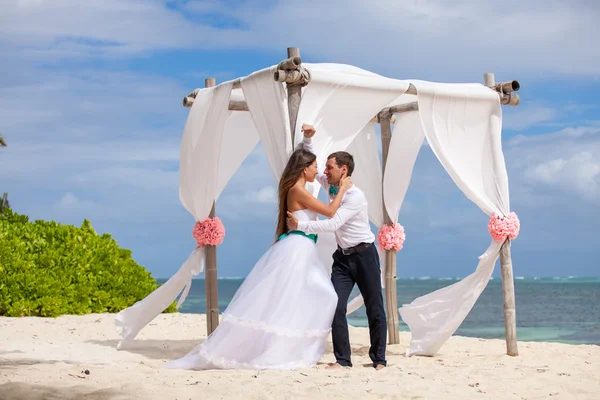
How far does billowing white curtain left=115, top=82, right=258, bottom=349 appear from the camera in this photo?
25.3ft

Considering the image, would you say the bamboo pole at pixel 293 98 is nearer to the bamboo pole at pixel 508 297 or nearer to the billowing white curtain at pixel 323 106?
the billowing white curtain at pixel 323 106

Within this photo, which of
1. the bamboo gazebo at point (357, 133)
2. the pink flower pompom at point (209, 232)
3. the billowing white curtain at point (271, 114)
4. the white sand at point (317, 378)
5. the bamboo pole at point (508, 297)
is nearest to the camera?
the white sand at point (317, 378)

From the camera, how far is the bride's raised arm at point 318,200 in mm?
6125

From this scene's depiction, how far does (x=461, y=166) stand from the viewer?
306 inches

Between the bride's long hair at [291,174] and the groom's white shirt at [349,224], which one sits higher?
the bride's long hair at [291,174]

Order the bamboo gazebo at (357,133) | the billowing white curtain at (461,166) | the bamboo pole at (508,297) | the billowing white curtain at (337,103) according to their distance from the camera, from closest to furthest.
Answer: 1. the billowing white curtain at (337,103)
2. the bamboo gazebo at (357,133)
3. the billowing white curtain at (461,166)
4. the bamboo pole at (508,297)

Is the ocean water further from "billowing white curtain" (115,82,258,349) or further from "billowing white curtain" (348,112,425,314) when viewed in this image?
"billowing white curtain" (115,82,258,349)

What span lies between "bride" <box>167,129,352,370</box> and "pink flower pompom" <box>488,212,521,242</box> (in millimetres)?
2150

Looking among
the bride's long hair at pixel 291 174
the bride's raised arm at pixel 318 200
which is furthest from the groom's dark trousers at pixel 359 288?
the bride's long hair at pixel 291 174

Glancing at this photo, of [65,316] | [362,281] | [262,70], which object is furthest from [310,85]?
[65,316]

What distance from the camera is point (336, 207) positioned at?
616 cm

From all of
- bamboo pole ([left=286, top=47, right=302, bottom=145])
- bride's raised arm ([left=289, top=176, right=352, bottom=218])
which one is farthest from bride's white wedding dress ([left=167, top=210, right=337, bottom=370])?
bamboo pole ([left=286, top=47, right=302, bottom=145])

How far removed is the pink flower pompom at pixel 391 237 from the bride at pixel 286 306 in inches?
95.3

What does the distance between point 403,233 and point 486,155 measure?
1.38m
